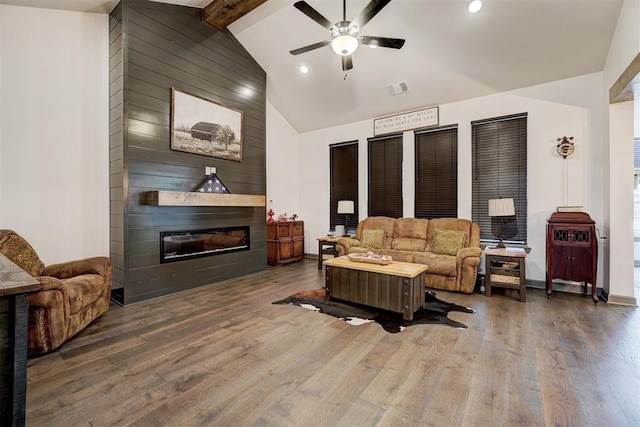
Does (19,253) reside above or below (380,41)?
below

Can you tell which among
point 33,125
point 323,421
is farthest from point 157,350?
point 33,125

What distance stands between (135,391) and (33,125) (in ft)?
10.8

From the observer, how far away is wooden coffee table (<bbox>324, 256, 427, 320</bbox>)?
3.18 metres

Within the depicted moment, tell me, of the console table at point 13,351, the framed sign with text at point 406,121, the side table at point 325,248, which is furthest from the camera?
the side table at point 325,248

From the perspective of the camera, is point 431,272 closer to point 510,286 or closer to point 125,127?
point 510,286

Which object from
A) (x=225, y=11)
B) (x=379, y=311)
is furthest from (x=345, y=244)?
(x=225, y=11)

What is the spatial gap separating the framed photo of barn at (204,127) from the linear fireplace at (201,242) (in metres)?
1.20

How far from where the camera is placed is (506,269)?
155 inches

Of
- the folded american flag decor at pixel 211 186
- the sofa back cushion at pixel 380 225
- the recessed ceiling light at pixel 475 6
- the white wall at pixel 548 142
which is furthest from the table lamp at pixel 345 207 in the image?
the recessed ceiling light at pixel 475 6

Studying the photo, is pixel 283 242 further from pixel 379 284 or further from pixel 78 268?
pixel 78 268

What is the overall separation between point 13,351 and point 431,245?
15.8ft

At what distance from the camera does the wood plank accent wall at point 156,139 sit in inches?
140

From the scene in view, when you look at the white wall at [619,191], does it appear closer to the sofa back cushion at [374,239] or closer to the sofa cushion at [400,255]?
the sofa cushion at [400,255]

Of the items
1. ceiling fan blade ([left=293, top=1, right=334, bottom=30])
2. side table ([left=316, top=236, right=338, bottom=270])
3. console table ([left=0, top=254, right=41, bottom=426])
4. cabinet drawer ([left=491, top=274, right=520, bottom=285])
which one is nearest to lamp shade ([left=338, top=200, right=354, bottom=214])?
side table ([left=316, top=236, right=338, bottom=270])
